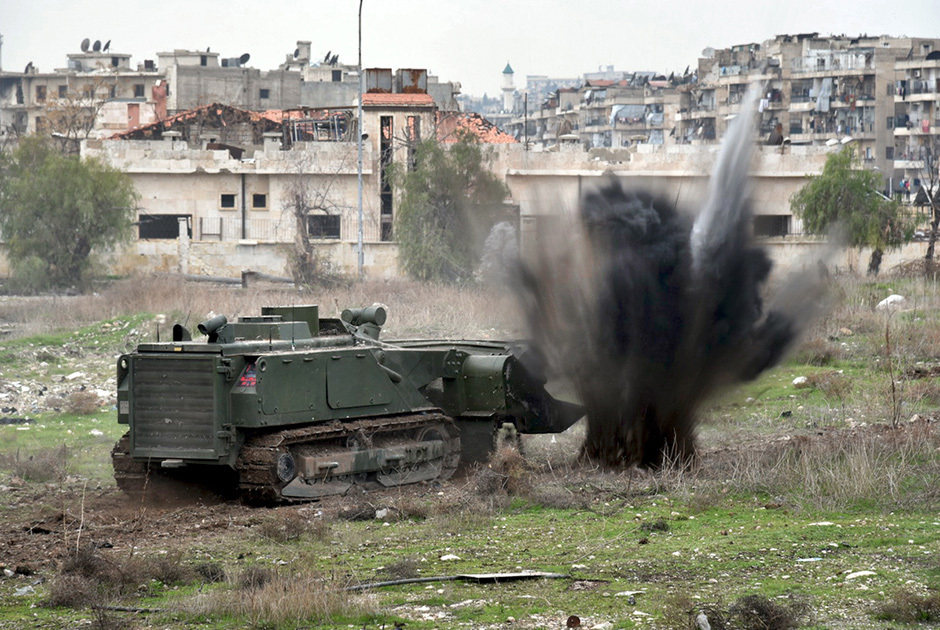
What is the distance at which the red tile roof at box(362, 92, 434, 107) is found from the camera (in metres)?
51.8

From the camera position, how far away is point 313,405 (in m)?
15.7

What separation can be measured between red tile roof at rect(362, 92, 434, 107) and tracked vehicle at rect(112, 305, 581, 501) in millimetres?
34816

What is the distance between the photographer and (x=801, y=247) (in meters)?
18.7

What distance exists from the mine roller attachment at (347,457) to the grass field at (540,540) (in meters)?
0.34

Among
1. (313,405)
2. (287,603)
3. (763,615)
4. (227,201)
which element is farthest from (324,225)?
(763,615)

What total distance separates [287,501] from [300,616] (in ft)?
19.3

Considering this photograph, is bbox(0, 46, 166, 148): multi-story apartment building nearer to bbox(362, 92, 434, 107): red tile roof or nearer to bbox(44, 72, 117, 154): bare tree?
bbox(44, 72, 117, 154): bare tree

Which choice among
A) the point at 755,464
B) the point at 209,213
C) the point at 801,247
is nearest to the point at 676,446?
the point at 755,464

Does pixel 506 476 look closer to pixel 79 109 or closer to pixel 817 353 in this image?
pixel 817 353

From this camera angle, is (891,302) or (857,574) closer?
(857,574)

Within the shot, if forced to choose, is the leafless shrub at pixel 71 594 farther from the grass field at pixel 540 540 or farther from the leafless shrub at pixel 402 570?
the leafless shrub at pixel 402 570

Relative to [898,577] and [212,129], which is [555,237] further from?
[212,129]

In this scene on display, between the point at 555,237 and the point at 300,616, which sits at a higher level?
the point at 555,237

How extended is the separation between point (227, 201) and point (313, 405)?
3913 cm
